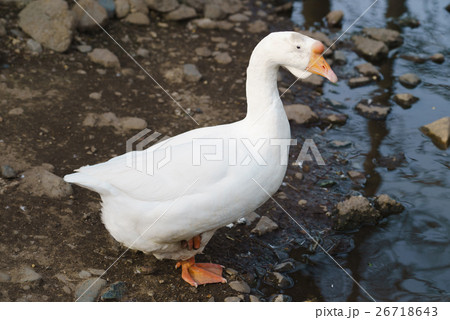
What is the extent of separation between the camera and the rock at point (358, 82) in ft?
22.0

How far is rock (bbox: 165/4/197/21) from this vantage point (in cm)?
723

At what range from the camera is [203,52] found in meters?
6.80

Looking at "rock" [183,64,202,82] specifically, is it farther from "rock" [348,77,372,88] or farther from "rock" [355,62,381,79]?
"rock" [355,62,381,79]

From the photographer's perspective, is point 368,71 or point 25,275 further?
point 368,71

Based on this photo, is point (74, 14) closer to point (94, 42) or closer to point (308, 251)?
point (94, 42)

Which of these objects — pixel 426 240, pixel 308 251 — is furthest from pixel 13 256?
pixel 426 240

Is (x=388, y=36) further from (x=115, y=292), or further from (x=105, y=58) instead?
(x=115, y=292)

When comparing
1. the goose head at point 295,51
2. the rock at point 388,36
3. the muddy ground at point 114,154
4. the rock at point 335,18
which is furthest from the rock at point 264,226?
the rock at point 335,18

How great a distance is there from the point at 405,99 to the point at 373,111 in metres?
0.51

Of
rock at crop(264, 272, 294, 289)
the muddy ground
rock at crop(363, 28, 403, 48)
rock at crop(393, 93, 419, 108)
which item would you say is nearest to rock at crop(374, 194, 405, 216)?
the muddy ground

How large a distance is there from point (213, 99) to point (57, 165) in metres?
1.94

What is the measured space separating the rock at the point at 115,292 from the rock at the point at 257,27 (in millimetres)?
4526

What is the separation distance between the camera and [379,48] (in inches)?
286

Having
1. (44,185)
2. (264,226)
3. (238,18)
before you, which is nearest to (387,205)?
(264,226)
